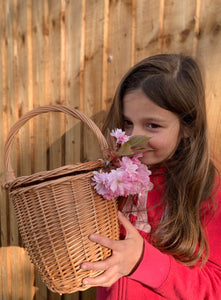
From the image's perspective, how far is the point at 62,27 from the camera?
151cm

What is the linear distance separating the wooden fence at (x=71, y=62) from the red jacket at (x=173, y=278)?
42cm

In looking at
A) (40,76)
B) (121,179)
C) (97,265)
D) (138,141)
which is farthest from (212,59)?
(40,76)

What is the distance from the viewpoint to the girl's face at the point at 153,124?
910 mm

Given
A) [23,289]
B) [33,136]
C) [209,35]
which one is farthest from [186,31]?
[23,289]

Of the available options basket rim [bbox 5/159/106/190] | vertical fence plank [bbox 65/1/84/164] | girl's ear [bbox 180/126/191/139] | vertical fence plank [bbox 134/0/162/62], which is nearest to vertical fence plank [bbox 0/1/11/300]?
vertical fence plank [bbox 65/1/84/164]

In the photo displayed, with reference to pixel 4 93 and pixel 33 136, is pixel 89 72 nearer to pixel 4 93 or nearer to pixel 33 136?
pixel 33 136

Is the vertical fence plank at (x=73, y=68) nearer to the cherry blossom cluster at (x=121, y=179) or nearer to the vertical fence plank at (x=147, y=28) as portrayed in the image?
the vertical fence plank at (x=147, y=28)

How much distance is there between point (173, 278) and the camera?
81 cm

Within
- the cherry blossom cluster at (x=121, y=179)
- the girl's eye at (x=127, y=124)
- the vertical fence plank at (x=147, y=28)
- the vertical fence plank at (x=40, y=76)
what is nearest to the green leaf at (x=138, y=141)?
the cherry blossom cluster at (x=121, y=179)

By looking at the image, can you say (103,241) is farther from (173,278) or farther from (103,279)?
(173,278)

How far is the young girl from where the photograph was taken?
0.81 meters

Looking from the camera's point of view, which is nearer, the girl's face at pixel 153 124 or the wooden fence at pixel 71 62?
the girl's face at pixel 153 124

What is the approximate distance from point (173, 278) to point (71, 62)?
1285 mm

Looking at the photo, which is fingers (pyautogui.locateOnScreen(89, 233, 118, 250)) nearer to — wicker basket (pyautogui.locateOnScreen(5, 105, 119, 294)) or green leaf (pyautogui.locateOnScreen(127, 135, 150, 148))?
wicker basket (pyautogui.locateOnScreen(5, 105, 119, 294))
